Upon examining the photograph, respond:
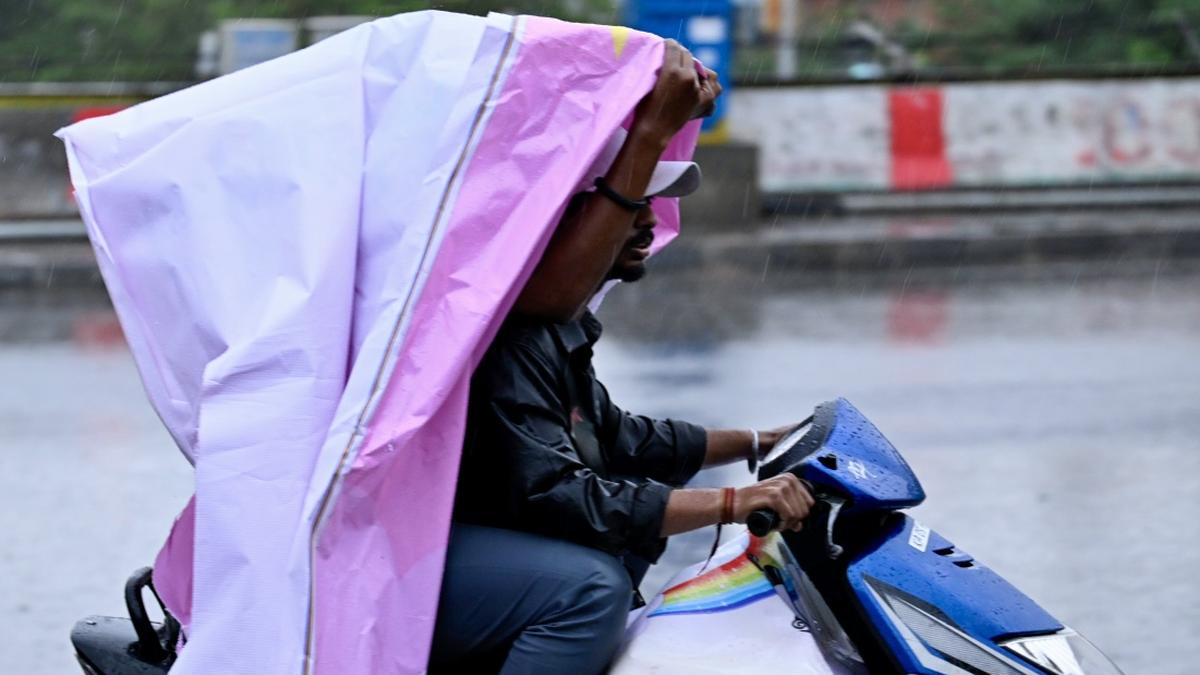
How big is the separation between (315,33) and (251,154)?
39.7 ft

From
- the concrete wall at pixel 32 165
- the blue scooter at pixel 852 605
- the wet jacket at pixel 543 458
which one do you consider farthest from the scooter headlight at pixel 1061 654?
the concrete wall at pixel 32 165

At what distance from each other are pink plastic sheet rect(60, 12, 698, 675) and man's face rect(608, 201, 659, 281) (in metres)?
0.22

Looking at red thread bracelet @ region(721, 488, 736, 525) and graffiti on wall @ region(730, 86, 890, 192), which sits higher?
red thread bracelet @ region(721, 488, 736, 525)

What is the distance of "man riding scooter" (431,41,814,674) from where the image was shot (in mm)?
2473

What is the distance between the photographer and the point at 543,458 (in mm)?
2484

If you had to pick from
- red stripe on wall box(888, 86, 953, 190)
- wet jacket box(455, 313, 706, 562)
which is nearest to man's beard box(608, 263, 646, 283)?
wet jacket box(455, 313, 706, 562)

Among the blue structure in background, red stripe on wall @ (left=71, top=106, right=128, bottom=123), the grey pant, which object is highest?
the grey pant

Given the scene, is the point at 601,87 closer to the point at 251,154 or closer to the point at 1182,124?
the point at 251,154

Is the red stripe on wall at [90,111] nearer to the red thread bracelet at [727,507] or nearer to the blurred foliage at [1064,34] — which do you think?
the blurred foliage at [1064,34]

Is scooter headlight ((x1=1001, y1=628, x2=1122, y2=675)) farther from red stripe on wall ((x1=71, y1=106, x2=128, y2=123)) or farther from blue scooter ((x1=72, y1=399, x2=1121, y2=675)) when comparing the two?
red stripe on wall ((x1=71, y1=106, x2=128, y2=123))

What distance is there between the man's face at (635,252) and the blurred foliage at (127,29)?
1219cm

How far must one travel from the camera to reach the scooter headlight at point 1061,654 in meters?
2.42

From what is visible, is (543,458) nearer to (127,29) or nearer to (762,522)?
(762,522)

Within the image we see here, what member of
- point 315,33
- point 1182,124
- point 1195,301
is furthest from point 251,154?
point 1182,124
